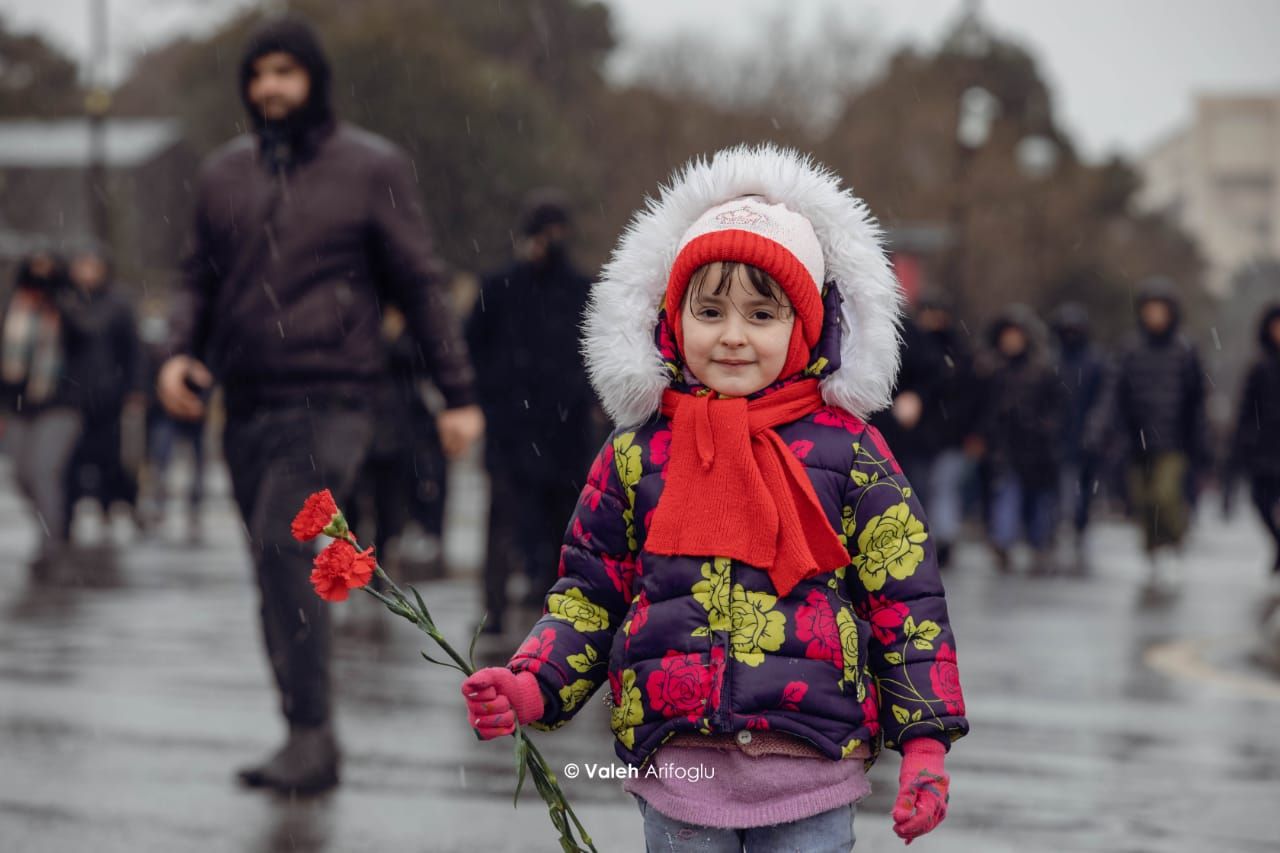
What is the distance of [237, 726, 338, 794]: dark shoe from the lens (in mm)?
5676

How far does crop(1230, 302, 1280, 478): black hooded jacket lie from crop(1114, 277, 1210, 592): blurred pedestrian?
3.04ft

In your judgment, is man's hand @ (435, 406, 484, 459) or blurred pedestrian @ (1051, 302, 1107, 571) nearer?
man's hand @ (435, 406, 484, 459)

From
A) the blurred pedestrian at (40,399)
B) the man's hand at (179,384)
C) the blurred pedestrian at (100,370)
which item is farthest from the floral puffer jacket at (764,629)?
the blurred pedestrian at (100,370)

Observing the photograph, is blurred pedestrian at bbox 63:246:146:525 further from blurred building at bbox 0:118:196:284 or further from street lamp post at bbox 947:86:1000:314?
blurred building at bbox 0:118:196:284

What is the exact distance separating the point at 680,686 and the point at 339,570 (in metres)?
0.59

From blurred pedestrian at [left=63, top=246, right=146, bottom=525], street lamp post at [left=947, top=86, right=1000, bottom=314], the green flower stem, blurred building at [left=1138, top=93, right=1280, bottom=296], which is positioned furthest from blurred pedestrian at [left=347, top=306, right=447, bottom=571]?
blurred building at [left=1138, top=93, right=1280, bottom=296]

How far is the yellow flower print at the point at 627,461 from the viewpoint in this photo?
3.33 m

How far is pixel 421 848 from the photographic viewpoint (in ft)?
16.7

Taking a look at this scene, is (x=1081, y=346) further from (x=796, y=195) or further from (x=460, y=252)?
(x=460, y=252)

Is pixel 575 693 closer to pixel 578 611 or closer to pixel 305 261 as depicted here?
pixel 578 611

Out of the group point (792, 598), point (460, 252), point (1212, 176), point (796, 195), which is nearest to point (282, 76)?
point (796, 195)

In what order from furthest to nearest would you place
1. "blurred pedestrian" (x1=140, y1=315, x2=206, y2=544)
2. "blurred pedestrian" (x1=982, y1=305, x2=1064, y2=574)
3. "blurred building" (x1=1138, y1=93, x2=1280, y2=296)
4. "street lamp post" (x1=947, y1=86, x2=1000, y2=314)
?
"blurred building" (x1=1138, y1=93, x2=1280, y2=296)
"street lamp post" (x1=947, y1=86, x2=1000, y2=314)
"blurred pedestrian" (x1=140, y1=315, x2=206, y2=544)
"blurred pedestrian" (x1=982, y1=305, x2=1064, y2=574)

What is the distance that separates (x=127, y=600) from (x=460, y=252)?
2878cm

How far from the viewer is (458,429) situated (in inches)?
228
